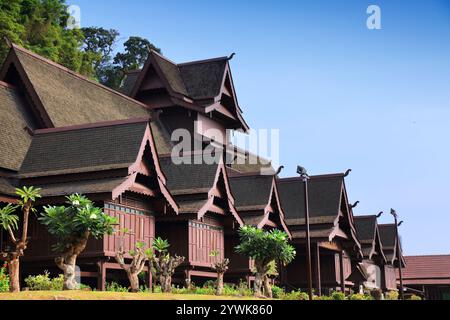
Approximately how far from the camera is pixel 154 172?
30656 millimetres

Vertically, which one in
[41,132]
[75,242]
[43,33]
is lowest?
[75,242]

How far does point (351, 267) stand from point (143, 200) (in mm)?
29132

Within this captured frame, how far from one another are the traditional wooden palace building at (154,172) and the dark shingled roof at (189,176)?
6 cm

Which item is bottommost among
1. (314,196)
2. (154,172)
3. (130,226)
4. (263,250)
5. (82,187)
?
(263,250)

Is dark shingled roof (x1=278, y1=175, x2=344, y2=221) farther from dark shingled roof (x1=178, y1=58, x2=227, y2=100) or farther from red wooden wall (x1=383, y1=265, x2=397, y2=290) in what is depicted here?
red wooden wall (x1=383, y1=265, x2=397, y2=290)

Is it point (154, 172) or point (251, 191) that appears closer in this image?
point (154, 172)

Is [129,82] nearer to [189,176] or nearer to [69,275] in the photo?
[189,176]

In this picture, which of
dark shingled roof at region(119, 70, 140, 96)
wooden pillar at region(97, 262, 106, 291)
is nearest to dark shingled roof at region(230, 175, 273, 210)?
dark shingled roof at region(119, 70, 140, 96)

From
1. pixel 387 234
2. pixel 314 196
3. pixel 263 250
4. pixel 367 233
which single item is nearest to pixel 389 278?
pixel 387 234

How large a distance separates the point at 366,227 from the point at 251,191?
19955 mm
